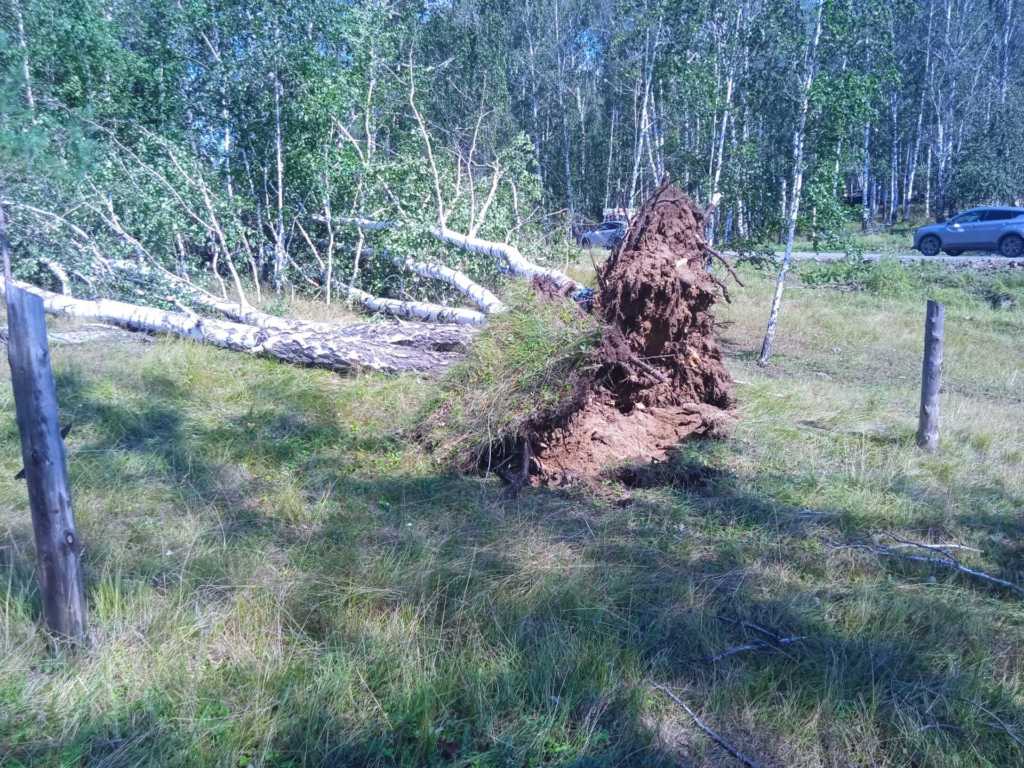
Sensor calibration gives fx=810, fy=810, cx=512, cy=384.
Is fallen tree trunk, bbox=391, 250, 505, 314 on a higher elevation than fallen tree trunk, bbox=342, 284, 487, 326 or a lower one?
higher

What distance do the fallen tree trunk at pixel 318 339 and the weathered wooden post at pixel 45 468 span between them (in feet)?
17.5

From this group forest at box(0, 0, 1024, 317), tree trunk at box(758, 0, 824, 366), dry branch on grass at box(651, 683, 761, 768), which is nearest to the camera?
dry branch on grass at box(651, 683, 761, 768)

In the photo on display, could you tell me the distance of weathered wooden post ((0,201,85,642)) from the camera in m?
3.27

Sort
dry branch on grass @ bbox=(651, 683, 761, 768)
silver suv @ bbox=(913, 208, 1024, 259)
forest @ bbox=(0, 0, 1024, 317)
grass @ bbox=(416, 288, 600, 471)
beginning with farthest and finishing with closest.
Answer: silver suv @ bbox=(913, 208, 1024, 259) → forest @ bbox=(0, 0, 1024, 317) → grass @ bbox=(416, 288, 600, 471) → dry branch on grass @ bbox=(651, 683, 761, 768)

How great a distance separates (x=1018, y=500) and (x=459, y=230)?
361 inches

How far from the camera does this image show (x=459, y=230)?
13125 millimetres

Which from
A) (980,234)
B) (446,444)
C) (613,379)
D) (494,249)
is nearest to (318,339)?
(446,444)

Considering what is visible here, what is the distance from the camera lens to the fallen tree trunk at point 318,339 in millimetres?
9070

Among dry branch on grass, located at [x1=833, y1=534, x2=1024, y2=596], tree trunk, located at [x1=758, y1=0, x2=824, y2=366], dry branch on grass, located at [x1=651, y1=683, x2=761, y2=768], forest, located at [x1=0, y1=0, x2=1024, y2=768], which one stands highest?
tree trunk, located at [x1=758, y1=0, x2=824, y2=366]

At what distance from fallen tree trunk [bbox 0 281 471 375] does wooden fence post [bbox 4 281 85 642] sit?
17.5 feet

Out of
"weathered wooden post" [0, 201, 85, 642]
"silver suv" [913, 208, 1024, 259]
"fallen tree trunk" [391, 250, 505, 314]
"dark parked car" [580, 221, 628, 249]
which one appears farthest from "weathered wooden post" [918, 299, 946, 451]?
"silver suv" [913, 208, 1024, 259]

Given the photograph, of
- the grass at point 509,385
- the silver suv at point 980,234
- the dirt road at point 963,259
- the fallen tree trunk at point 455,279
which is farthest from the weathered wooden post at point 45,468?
the silver suv at point 980,234

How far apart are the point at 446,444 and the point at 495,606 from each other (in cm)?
263

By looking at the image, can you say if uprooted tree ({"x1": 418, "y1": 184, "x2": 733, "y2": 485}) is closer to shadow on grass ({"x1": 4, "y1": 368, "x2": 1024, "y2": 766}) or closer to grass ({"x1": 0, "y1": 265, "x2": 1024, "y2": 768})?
grass ({"x1": 0, "y1": 265, "x2": 1024, "y2": 768})
